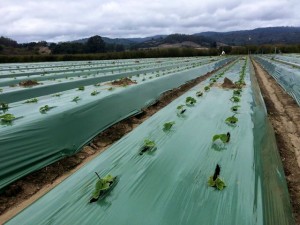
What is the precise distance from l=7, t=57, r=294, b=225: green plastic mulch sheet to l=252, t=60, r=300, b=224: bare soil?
0.37m

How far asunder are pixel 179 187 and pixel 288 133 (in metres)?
4.36

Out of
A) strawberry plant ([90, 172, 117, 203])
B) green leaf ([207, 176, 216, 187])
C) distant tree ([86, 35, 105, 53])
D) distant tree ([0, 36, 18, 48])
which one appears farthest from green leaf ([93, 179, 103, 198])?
distant tree ([0, 36, 18, 48])

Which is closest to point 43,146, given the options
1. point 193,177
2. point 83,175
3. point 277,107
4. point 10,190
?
point 10,190

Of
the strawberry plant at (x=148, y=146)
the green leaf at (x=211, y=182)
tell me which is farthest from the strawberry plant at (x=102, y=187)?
the strawberry plant at (x=148, y=146)

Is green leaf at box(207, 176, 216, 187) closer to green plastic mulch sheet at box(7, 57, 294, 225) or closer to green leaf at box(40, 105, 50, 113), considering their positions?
green plastic mulch sheet at box(7, 57, 294, 225)

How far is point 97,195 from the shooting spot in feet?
10.3

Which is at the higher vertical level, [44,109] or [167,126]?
[44,109]

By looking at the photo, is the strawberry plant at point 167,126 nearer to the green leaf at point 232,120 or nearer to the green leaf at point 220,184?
the green leaf at point 232,120

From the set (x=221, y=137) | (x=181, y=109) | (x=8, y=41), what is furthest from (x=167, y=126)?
(x=8, y=41)

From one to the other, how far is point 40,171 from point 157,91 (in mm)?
6573

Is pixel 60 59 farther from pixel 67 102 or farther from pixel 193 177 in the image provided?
pixel 193 177

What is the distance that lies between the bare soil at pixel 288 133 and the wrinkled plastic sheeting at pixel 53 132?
11.5 feet

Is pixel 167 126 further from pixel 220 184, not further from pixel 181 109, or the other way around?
pixel 220 184

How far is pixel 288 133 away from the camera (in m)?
6.69
